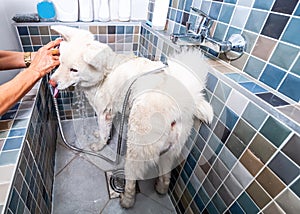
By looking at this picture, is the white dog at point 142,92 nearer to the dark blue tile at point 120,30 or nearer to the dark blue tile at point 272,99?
the dark blue tile at point 272,99

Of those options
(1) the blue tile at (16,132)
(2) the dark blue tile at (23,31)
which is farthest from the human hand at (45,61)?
(2) the dark blue tile at (23,31)

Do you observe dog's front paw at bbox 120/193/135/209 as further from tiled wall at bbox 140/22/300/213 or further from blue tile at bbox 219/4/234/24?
blue tile at bbox 219/4/234/24

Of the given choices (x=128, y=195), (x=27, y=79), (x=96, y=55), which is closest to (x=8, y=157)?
(x=27, y=79)

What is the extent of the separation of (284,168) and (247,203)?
18 cm

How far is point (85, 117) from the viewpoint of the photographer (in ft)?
4.09

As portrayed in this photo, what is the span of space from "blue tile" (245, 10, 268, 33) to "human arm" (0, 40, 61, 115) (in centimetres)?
75

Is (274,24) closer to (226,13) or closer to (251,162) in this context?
(226,13)

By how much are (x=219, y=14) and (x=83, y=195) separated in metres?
1.09

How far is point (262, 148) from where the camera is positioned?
47cm

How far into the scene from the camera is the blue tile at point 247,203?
1.65ft

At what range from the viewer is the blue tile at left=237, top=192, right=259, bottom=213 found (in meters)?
0.50

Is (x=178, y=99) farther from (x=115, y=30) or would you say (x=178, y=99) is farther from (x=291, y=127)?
(x=115, y=30)

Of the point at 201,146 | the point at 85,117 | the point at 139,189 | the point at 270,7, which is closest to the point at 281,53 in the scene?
the point at 270,7

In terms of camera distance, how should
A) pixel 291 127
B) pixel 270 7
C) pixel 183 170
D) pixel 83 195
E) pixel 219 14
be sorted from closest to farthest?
pixel 291 127 → pixel 270 7 → pixel 219 14 → pixel 183 170 → pixel 83 195
